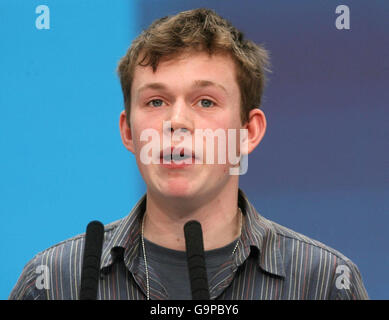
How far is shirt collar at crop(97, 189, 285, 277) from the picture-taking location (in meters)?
1.31

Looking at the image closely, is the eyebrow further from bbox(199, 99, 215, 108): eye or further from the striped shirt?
the striped shirt

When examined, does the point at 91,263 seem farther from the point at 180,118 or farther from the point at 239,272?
the point at 239,272

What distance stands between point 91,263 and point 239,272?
574 mm

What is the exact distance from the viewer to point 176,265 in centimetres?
129

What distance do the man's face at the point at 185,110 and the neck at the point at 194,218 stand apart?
0.03 m

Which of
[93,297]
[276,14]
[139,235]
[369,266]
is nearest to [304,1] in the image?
[276,14]

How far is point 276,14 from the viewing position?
1899 millimetres

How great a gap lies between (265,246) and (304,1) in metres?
0.86

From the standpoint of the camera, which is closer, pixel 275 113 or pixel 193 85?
pixel 193 85

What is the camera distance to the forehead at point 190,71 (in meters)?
1.24

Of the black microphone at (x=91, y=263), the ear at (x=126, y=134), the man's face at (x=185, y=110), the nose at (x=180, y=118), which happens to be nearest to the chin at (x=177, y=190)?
the man's face at (x=185, y=110)

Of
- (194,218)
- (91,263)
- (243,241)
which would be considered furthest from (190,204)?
(91,263)

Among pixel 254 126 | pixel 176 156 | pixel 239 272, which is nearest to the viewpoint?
pixel 176 156

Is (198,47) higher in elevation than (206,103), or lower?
higher
